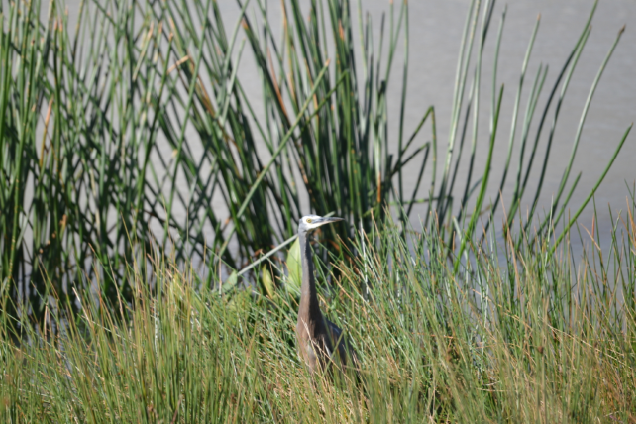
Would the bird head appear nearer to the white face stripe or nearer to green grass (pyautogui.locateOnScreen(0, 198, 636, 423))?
the white face stripe

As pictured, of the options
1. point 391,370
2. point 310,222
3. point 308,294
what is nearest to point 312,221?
point 310,222

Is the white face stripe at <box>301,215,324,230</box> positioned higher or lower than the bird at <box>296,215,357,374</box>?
higher

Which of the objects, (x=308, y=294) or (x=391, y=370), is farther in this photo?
(x=308, y=294)

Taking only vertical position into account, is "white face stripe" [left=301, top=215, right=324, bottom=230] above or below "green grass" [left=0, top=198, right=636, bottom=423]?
above

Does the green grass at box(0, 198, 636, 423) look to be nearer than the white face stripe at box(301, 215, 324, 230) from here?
Yes

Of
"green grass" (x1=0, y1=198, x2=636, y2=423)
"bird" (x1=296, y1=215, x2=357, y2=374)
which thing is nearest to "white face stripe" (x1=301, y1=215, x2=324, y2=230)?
"bird" (x1=296, y1=215, x2=357, y2=374)

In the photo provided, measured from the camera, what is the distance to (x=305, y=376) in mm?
964

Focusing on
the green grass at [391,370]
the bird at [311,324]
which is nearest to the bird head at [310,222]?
the bird at [311,324]

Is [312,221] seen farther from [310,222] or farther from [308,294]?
[308,294]

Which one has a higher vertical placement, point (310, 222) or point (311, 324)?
point (310, 222)

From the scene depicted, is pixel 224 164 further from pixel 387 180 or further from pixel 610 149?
pixel 610 149

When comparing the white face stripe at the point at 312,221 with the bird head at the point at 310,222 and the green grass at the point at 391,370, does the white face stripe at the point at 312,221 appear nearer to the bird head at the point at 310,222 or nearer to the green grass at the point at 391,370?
the bird head at the point at 310,222

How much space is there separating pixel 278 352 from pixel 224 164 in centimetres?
50

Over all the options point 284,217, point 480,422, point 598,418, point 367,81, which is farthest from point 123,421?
point 367,81
